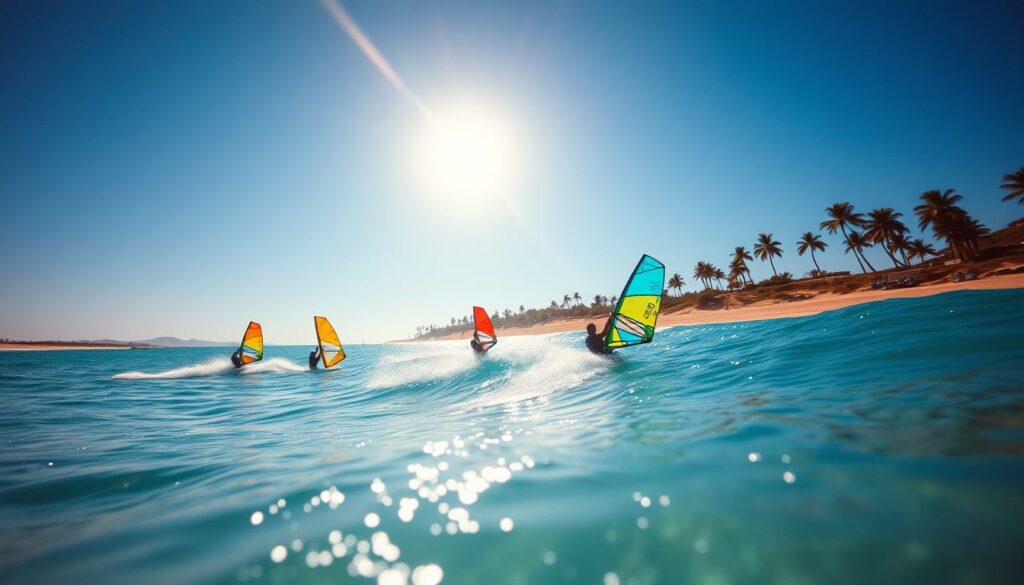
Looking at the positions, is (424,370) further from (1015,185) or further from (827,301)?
(1015,185)

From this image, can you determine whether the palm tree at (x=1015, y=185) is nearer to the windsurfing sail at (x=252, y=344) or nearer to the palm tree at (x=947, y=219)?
the palm tree at (x=947, y=219)

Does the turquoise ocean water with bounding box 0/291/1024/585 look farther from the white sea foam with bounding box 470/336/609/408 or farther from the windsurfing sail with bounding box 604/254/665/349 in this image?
the windsurfing sail with bounding box 604/254/665/349

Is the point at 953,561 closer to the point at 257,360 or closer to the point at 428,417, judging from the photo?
the point at 428,417

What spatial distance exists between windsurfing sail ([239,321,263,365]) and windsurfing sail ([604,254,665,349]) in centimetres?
2384

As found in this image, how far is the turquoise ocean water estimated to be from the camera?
6.29 ft

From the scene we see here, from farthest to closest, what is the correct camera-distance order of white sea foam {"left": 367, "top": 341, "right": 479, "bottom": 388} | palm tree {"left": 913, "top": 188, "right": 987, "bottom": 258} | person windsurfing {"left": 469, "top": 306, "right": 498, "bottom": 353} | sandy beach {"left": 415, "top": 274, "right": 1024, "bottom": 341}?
palm tree {"left": 913, "top": 188, "right": 987, "bottom": 258} → person windsurfing {"left": 469, "top": 306, "right": 498, "bottom": 353} → sandy beach {"left": 415, "top": 274, "right": 1024, "bottom": 341} → white sea foam {"left": 367, "top": 341, "right": 479, "bottom": 388}

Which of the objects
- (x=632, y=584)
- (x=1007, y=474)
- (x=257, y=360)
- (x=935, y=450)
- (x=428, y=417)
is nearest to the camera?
(x=632, y=584)

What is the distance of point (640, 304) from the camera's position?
11.7 meters

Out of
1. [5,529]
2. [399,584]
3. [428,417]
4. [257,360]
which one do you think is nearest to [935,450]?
[399,584]

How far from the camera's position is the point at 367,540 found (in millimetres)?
2180

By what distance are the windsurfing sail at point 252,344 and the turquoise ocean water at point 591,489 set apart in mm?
18883

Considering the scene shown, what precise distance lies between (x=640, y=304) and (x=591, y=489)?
31.8 feet

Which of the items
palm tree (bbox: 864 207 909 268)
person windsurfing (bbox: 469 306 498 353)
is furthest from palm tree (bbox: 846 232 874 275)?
person windsurfing (bbox: 469 306 498 353)

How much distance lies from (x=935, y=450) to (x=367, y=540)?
4318mm
